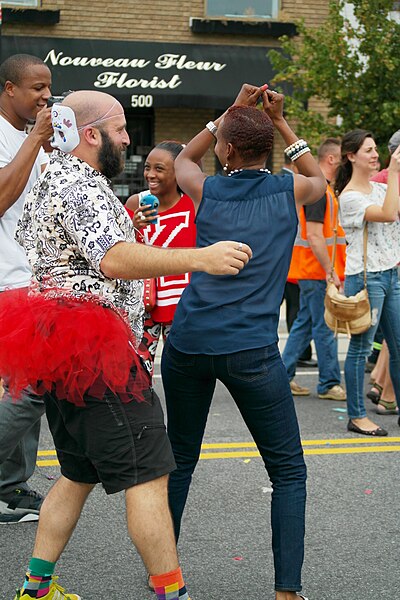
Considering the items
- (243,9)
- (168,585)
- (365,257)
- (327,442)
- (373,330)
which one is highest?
(243,9)

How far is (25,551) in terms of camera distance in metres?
4.62

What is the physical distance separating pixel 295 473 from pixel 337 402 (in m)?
4.39

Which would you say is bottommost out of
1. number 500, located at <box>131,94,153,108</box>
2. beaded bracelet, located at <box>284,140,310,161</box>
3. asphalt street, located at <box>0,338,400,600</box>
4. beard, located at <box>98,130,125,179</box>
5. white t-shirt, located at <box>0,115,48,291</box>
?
asphalt street, located at <box>0,338,400,600</box>

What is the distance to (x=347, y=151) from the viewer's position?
697cm

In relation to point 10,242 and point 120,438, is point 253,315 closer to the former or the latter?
point 120,438

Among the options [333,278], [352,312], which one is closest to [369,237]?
[352,312]

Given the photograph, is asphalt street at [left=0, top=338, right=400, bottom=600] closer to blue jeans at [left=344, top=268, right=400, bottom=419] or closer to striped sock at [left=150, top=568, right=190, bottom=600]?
blue jeans at [left=344, top=268, right=400, bottom=419]

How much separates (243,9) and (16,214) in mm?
13811

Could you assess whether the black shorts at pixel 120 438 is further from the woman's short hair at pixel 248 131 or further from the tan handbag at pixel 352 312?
the tan handbag at pixel 352 312

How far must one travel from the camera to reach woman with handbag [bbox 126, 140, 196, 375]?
5410mm

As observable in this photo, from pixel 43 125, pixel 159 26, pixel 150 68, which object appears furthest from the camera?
pixel 159 26

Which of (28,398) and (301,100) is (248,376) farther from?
(301,100)

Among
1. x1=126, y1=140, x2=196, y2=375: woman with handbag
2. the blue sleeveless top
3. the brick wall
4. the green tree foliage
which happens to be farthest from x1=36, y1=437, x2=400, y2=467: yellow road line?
the brick wall

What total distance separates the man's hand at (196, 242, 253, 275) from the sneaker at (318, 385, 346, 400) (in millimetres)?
5182
